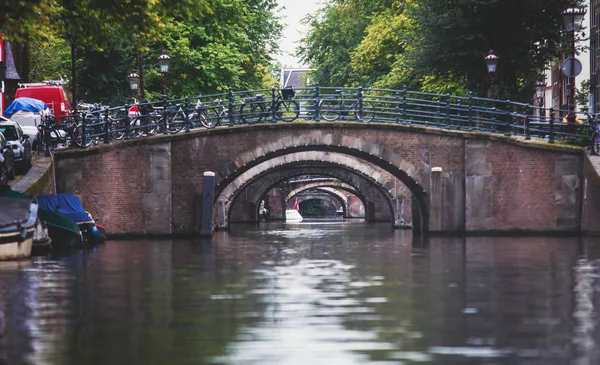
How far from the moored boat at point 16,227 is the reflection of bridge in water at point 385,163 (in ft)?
35.6

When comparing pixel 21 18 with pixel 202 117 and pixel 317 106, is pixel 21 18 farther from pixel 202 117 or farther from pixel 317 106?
pixel 317 106

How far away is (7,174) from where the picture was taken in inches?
1025

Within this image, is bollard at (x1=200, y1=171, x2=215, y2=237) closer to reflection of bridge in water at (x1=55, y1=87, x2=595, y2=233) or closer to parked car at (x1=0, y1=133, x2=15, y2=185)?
reflection of bridge in water at (x1=55, y1=87, x2=595, y2=233)

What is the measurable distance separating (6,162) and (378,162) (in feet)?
43.2

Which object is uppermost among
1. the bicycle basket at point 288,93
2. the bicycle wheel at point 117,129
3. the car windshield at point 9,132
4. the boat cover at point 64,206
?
the bicycle basket at point 288,93

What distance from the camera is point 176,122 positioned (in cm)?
3388

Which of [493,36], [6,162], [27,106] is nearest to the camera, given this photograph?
[6,162]

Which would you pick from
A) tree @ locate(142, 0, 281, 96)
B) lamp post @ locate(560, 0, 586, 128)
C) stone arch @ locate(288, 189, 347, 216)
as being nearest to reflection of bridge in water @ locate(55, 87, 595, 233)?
lamp post @ locate(560, 0, 586, 128)

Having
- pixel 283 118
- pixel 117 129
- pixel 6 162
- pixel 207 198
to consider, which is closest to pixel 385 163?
pixel 283 118

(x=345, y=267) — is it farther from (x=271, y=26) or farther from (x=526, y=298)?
(x=271, y=26)

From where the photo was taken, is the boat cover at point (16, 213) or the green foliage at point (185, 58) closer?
the boat cover at point (16, 213)

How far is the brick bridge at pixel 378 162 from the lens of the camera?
33.0 meters

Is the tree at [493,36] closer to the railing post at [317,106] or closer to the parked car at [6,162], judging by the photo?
the railing post at [317,106]

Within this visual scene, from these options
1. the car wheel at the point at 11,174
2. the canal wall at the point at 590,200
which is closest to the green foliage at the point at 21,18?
the car wheel at the point at 11,174
